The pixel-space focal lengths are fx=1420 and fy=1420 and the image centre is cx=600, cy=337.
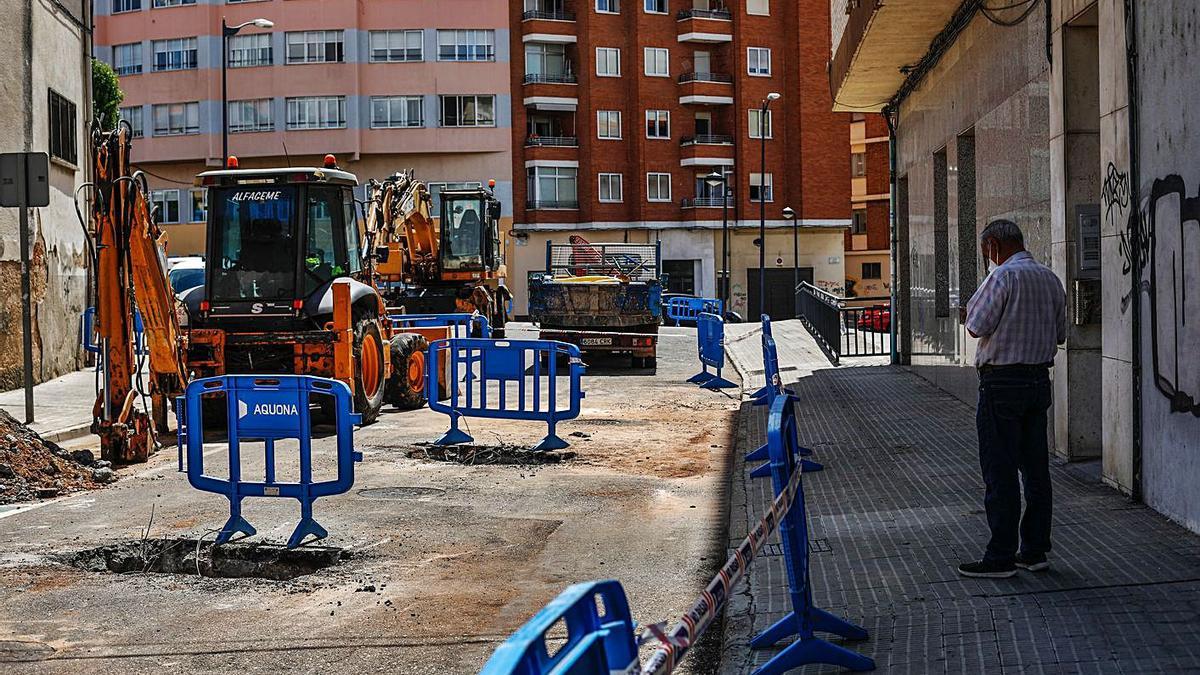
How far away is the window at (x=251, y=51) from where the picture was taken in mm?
59875

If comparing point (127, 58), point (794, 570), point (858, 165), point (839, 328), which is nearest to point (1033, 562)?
point (794, 570)

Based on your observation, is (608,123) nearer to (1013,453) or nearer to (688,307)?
(688,307)

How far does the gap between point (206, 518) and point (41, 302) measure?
42.9 feet

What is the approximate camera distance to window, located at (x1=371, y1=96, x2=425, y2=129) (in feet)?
195

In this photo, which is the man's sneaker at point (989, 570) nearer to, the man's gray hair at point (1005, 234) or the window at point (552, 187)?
the man's gray hair at point (1005, 234)

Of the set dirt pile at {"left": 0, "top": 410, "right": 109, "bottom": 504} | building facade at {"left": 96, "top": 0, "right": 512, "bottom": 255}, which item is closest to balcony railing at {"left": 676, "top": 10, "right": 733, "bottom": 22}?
building facade at {"left": 96, "top": 0, "right": 512, "bottom": 255}

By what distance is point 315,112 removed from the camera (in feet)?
195

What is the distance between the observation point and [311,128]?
59.3 m

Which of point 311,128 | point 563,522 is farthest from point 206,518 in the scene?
point 311,128

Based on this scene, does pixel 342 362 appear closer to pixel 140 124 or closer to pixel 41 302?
pixel 41 302

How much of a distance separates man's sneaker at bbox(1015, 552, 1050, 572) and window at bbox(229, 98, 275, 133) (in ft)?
182

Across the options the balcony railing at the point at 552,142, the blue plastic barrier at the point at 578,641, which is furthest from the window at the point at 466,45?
the blue plastic barrier at the point at 578,641

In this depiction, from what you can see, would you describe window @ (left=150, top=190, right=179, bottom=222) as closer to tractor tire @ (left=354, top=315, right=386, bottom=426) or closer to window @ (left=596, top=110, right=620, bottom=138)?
window @ (left=596, top=110, right=620, bottom=138)

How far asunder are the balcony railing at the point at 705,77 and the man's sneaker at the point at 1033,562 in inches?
2283
